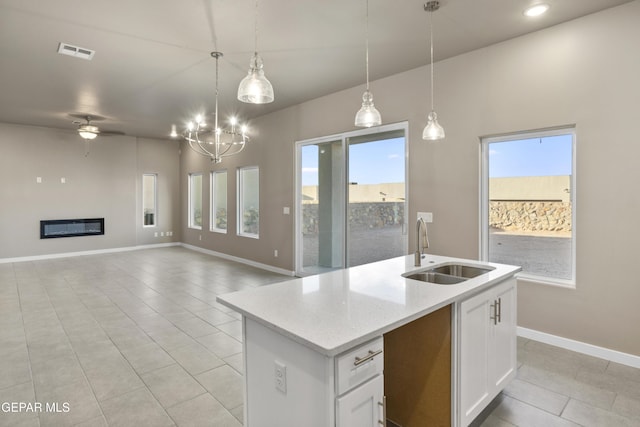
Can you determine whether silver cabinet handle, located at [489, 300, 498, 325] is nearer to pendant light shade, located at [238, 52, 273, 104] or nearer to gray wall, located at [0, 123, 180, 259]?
pendant light shade, located at [238, 52, 273, 104]

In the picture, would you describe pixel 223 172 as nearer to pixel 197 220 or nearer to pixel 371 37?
pixel 197 220

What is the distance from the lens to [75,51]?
12.0ft

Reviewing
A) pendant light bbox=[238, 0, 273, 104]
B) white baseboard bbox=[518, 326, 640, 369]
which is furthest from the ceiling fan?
white baseboard bbox=[518, 326, 640, 369]

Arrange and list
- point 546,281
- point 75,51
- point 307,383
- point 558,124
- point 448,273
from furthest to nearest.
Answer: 1. point 75,51
2. point 546,281
3. point 558,124
4. point 448,273
5. point 307,383

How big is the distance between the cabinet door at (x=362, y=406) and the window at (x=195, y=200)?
8451 mm

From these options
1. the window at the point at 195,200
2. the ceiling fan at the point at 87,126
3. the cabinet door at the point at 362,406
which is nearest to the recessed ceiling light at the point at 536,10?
the cabinet door at the point at 362,406

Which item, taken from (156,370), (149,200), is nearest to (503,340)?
(156,370)

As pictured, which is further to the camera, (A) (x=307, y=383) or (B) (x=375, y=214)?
(B) (x=375, y=214)

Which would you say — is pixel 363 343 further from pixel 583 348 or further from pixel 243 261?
pixel 243 261

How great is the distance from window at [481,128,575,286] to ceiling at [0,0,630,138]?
1124mm

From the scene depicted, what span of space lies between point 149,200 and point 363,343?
9463 millimetres

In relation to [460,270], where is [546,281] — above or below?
below

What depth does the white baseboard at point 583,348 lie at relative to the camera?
112 inches

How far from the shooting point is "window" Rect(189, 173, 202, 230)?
9.24 meters
